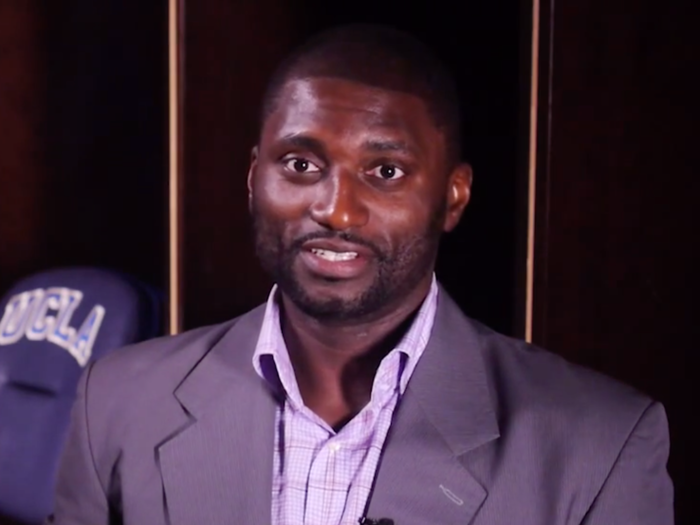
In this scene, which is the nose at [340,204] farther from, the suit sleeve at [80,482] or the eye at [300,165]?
the suit sleeve at [80,482]

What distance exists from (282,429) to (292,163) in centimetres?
35

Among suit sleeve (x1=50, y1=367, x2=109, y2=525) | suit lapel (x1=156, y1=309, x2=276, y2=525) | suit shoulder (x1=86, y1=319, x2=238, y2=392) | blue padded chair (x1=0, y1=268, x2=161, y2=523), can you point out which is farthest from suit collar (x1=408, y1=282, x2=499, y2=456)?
blue padded chair (x1=0, y1=268, x2=161, y2=523)

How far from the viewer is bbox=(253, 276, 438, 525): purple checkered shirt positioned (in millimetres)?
1100

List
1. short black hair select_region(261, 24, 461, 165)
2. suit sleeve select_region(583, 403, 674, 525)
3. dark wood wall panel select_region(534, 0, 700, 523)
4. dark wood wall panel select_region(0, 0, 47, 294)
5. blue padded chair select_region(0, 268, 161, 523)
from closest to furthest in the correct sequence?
suit sleeve select_region(583, 403, 674, 525) → short black hair select_region(261, 24, 461, 165) → dark wood wall panel select_region(534, 0, 700, 523) → blue padded chair select_region(0, 268, 161, 523) → dark wood wall panel select_region(0, 0, 47, 294)

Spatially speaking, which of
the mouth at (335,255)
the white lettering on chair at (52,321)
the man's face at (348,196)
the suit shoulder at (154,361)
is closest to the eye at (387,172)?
the man's face at (348,196)

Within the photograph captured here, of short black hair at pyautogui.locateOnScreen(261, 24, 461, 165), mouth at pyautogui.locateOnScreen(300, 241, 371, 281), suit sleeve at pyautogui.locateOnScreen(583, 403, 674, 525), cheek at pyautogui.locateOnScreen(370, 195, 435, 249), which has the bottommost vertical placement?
suit sleeve at pyautogui.locateOnScreen(583, 403, 674, 525)

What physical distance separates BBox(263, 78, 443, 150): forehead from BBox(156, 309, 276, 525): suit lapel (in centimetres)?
33

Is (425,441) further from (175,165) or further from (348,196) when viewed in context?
(175,165)

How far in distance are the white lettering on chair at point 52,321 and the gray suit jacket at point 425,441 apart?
0.80ft

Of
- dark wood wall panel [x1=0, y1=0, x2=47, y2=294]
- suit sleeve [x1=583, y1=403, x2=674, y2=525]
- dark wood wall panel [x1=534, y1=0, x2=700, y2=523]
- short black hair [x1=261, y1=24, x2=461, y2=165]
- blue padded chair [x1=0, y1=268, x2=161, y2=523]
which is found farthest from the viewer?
dark wood wall panel [x1=0, y1=0, x2=47, y2=294]

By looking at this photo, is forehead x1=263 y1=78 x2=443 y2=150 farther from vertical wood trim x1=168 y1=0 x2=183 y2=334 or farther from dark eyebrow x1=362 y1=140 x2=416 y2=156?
vertical wood trim x1=168 y1=0 x2=183 y2=334

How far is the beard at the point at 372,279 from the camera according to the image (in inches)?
44.3

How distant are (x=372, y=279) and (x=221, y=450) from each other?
0.29m

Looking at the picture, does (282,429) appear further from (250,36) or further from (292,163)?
(250,36)
